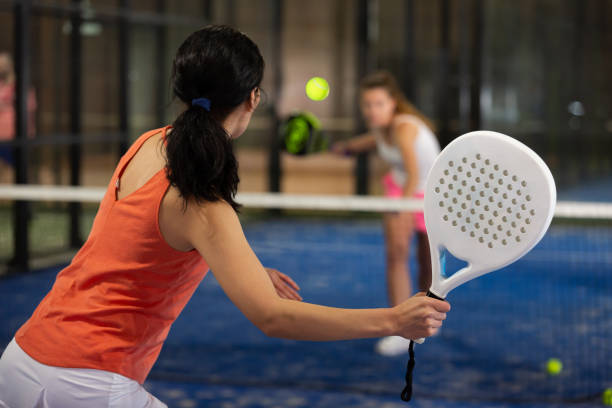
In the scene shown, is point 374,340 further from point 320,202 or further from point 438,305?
point 438,305

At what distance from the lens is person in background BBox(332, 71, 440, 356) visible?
204 inches

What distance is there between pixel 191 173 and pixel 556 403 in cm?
299

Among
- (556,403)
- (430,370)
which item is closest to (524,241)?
(556,403)

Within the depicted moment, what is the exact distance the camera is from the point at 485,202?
5.93 feet

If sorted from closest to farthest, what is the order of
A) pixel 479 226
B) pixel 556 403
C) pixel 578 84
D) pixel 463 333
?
pixel 479 226 → pixel 556 403 → pixel 463 333 → pixel 578 84

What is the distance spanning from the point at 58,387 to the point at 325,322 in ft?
1.75

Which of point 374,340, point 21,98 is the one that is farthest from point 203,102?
point 21,98

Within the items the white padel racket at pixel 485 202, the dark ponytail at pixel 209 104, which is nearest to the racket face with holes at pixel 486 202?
the white padel racket at pixel 485 202

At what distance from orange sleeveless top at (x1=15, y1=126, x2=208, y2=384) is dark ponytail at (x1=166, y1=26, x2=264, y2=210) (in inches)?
2.9

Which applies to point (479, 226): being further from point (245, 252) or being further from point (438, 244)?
point (245, 252)

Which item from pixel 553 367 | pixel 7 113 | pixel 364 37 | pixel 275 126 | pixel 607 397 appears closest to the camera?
pixel 607 397

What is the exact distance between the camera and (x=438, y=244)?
1.89m

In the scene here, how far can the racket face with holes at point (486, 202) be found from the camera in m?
1.74

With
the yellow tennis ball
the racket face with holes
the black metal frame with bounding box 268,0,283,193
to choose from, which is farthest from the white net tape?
the black metal frame with bounding box 268,0,283,193
